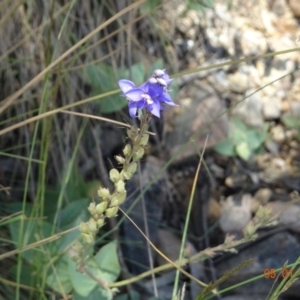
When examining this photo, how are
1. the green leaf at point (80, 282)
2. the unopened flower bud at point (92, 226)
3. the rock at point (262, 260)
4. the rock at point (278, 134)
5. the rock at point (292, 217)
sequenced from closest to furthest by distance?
the unopened flower bud at point (92, 226), the green leaf at point (80, 282), the rock at point (262, 260), the rock at point (292, 217), the rock at point (278, 134)

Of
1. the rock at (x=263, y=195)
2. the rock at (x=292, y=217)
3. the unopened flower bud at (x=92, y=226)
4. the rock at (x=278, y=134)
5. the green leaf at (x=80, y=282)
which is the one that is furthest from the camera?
the rock at (x=278, y=134)

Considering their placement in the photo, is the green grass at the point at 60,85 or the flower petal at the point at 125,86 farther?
the green grass at the point at 60,85

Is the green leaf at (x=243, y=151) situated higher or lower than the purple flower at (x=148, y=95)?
lower

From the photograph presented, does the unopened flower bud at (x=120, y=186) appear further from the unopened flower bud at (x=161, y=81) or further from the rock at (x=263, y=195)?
the rock at (x=263, y=195)

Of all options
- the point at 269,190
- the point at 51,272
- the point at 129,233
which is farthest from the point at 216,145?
the point at 51,272

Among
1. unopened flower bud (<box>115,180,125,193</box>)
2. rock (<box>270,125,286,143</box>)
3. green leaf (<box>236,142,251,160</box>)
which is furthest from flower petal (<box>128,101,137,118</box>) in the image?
rock (<box>270,125,286,143</box>)

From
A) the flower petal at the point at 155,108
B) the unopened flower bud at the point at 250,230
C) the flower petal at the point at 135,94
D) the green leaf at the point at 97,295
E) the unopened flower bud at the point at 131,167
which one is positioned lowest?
the green leaf at the point at 97,295

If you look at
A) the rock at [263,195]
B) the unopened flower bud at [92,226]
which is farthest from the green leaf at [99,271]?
the rock at [263,195]

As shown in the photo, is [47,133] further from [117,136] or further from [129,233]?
[117,136]
